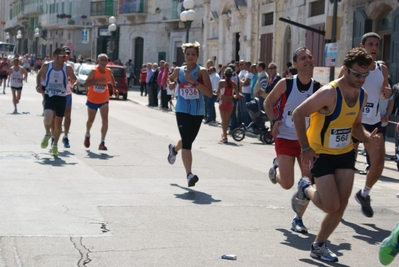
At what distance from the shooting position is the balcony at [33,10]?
83.8 m

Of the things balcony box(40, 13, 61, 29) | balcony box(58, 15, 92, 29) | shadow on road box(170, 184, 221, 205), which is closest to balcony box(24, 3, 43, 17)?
balcony box(40, 13, 61, 29)

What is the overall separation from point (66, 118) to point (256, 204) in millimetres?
6728

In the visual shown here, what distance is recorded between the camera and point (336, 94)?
6.47 meters

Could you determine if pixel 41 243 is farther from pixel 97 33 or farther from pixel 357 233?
pixel 97 33

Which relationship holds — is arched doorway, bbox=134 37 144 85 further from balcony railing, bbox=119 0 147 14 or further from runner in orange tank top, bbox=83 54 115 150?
runner in orange tank top, bbox=83 54 115 150

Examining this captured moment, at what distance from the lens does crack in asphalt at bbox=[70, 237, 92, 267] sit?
6.21 m

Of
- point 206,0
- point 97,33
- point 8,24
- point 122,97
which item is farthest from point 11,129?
point 8,24

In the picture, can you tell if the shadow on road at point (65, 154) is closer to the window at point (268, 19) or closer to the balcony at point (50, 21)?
the window at point (268, 19)

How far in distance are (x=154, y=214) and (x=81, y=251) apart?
1825 millimetres

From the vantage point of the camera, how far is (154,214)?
8.33m

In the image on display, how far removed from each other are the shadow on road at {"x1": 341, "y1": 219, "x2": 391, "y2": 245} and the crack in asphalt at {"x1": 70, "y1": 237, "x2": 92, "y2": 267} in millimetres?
2620

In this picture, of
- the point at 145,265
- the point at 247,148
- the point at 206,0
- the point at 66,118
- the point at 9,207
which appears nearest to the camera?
the point at 145,265

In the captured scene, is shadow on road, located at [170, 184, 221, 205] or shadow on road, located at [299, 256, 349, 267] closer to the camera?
shadow on road, located at [299, 256, 349, 267]

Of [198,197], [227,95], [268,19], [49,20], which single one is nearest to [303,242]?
[198,197]
